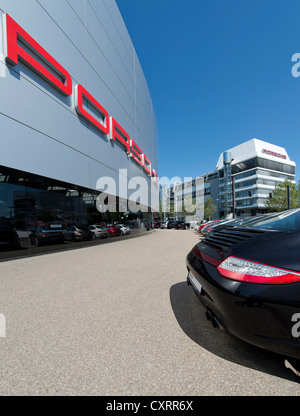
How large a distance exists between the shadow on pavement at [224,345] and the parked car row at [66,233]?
788 centimetres

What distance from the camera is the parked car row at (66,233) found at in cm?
856

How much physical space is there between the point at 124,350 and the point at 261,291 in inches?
60.0

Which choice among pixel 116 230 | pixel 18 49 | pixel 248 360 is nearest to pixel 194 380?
pixel 248 360

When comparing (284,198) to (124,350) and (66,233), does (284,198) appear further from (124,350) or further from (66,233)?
(124,350)

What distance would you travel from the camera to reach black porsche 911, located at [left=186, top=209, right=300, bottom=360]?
4.60ft

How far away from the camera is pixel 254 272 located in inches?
61.8

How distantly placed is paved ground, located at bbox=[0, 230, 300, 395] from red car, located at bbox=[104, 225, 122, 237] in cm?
1045

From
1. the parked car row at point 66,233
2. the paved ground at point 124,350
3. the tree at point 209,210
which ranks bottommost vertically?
the paved ground at point 124,350

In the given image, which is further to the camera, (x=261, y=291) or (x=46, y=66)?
(x=46, y=66)

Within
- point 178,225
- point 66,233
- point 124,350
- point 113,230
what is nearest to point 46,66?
point 66,233

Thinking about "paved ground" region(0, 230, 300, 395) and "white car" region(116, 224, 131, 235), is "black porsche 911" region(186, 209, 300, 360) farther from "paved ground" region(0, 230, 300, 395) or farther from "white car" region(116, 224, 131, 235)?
"white car" region(116, 224, 131, 235)

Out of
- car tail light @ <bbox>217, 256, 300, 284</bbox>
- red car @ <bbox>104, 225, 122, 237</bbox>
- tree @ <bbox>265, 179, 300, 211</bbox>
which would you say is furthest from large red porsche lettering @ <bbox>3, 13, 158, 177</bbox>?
tree @ <bbox>265, 179, 300, 211</bbox>

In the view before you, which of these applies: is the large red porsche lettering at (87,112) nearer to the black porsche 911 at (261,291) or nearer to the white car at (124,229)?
the white car at (124,229)

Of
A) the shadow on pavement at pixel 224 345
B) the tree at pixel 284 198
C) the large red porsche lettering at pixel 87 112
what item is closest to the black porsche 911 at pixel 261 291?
the shadow on pavement at pixel 224 345
